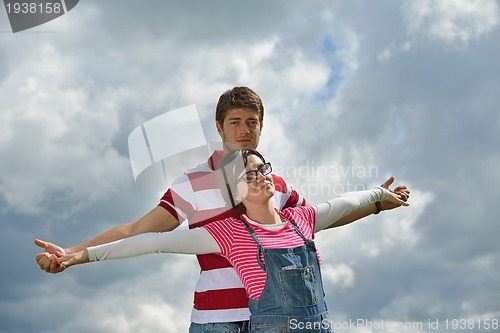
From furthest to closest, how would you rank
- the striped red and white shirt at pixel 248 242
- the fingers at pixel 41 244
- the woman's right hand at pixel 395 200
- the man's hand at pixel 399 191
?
the man's hand at pixel 399 191 → the woman's right hand at pixel 395 200 → the fingers at pixel 41 244 → the striped red and white shirt at pixel 248 242

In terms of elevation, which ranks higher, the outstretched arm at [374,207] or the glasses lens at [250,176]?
the outstretched arm at [374,207]

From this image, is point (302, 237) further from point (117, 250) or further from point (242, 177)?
point (117, 250)

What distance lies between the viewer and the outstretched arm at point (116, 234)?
4559 millimetres

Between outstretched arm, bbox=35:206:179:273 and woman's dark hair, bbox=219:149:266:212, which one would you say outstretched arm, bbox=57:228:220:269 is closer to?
outstretched arm, bbox=35:206:179:273

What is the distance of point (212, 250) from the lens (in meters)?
4.49

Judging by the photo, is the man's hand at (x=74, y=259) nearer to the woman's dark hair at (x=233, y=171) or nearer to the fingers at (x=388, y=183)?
the woman's dark hair at (x=233, y=171)

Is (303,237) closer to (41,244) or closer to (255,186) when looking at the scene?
Result: (255,186)

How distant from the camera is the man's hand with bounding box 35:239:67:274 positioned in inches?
179

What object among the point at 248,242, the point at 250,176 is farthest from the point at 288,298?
the point at 250,176

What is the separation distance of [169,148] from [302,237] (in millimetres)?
2165

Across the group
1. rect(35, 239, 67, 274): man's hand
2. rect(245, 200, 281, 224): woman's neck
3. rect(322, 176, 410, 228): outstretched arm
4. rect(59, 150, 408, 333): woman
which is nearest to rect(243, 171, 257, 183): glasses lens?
rect(59, 150, 408, 333): woman

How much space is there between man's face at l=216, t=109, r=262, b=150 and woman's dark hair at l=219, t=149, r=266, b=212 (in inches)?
10.8

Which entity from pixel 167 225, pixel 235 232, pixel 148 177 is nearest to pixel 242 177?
pixel 235 232

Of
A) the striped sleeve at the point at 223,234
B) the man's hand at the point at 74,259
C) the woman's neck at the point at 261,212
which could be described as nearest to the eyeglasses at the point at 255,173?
the woman's neck at the point at 261,212
